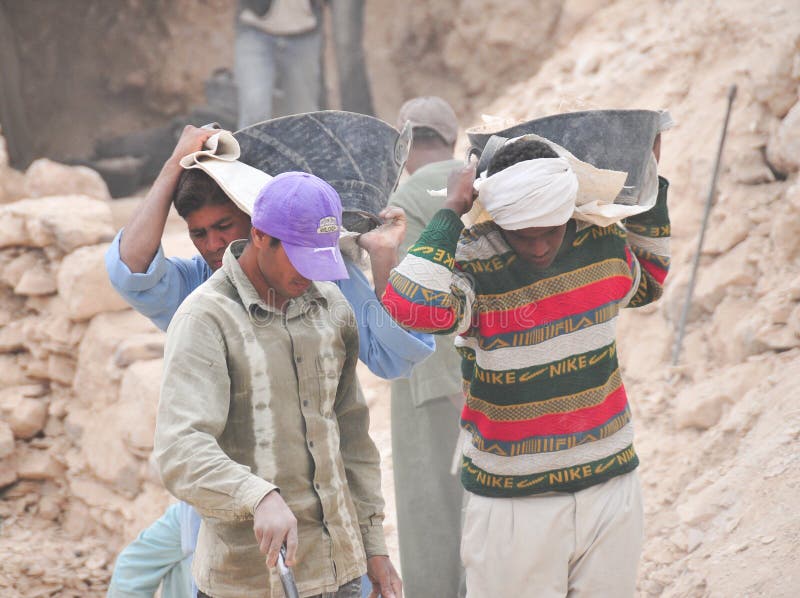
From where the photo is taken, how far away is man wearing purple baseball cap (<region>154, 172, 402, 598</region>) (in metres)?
1.94

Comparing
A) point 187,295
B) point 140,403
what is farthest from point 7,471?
point 187,295

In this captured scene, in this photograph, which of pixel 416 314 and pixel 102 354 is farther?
pixel 102 354

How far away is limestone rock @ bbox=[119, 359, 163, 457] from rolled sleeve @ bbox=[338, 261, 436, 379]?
2735 mm

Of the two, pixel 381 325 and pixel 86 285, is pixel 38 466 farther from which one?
pixel 381 325

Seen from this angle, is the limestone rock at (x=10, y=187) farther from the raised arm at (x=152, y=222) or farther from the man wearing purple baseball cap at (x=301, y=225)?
the man wearing purple baseball cap at (x=301, y=225)

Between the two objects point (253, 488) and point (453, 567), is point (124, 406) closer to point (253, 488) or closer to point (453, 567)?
point (453, 567)

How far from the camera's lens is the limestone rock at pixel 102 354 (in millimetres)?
5344

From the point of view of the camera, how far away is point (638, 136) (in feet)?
8.04

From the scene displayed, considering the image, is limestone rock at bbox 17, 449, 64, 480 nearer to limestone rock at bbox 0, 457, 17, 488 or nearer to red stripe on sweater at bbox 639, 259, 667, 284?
limestone rock at bbox 0, 457, 17, 488

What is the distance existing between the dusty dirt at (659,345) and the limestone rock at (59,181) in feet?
0.10

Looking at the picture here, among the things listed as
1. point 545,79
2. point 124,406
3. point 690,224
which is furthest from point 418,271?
point 545,79

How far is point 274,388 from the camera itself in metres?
2.05

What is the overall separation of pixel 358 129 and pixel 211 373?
85cm

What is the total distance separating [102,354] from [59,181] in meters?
1.82
